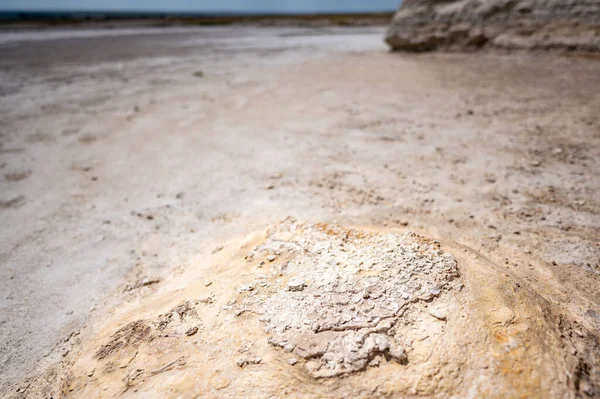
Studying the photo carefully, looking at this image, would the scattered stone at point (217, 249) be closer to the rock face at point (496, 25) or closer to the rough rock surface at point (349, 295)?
the rough rock surface at point (349, 295)

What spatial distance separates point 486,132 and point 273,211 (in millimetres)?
3387

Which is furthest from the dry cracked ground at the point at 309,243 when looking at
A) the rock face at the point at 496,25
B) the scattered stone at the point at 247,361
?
the rock face at the point at 496,25

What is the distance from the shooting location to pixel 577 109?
16.1 ft

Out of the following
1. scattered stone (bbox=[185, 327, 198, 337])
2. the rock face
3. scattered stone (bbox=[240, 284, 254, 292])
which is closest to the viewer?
scattered stone (bbox=[185, 327, 198, 337])

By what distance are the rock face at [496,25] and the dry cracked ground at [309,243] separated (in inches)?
48.3

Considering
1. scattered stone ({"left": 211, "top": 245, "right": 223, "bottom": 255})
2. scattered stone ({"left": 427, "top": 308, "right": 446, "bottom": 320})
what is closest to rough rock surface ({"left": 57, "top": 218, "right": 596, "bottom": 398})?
scattered stone ({"left": 427, "top": 308, "right": 446, "bottom": 320})

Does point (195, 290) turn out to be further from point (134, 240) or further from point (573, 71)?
point (573, 71)

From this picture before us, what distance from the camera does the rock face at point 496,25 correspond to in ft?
25.0

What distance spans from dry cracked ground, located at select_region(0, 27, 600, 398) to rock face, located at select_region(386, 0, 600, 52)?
48.3 inches

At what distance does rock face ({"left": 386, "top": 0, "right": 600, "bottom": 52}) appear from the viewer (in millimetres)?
7609

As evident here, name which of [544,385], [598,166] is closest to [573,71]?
[598,166]

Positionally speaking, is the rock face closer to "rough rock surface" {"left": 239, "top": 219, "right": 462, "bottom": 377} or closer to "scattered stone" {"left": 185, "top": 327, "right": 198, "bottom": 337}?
"rough rock surface" {"left": 239, "top": 219, "right": 462, "bottom": 377}

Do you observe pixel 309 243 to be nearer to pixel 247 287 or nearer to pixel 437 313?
pixel 247 287

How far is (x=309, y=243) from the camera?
7.20 ft
